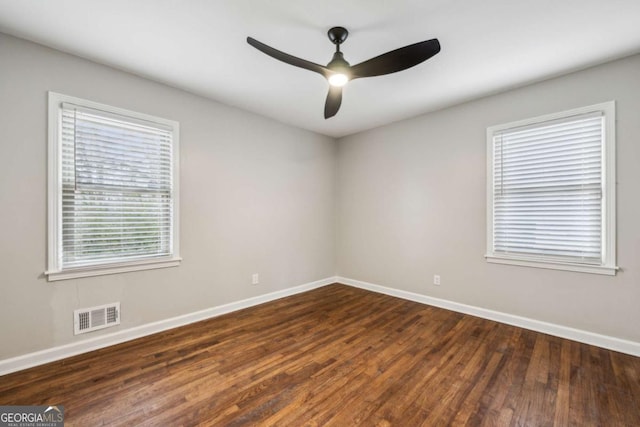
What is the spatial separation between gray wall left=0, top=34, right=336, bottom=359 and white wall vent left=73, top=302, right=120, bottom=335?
2.0 inches

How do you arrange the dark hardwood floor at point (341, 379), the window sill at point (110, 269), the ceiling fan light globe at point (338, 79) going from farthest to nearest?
the window sill at point (110, 269) → the ceiling fan light globe at point (338, 79) → the dark hardwood floor at point (341, 379)

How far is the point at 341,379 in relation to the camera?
2.04 m

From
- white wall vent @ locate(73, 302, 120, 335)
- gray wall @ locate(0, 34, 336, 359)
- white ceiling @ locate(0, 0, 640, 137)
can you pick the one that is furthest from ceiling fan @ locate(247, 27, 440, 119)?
white wall vent @ locate(73, 302, 120, 335)

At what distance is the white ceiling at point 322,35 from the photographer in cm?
184

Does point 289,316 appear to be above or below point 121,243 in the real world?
below

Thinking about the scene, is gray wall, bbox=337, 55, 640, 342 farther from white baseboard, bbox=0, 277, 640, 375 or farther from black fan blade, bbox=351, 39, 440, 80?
black fan blade, bbox=351, 39, 440, 80

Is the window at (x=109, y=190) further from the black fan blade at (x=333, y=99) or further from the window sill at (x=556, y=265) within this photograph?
the window sill at (x=556, y=265)

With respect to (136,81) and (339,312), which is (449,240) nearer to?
(339,312)

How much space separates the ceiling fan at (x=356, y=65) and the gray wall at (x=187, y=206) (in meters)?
1.76

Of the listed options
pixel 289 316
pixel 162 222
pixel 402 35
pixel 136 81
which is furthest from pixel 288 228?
pixel 402 35

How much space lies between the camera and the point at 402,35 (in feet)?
6.94

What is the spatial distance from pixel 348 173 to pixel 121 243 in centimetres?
335

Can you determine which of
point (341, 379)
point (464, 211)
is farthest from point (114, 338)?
point (464, 211)

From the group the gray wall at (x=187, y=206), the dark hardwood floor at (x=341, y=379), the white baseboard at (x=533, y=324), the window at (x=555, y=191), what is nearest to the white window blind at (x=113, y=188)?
the gray wall at (x=187, y=206)
